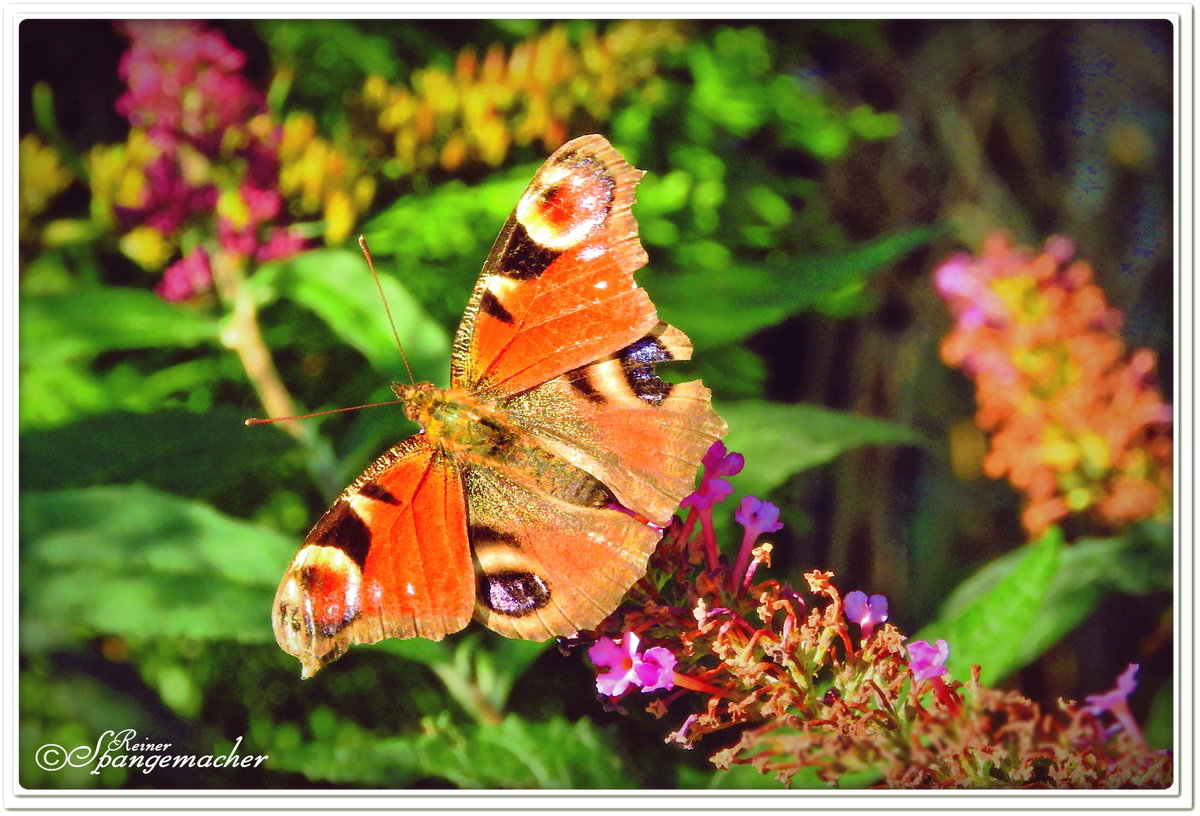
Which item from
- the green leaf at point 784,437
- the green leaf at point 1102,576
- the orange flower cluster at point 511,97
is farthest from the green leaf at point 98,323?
the green leaf at point 1102,576

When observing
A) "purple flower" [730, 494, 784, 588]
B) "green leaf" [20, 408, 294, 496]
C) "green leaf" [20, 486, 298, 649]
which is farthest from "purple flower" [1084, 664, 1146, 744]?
"green leaf" [20, 408, 294, 496]

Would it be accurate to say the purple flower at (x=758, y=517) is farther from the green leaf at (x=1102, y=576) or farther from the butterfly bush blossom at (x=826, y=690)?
the green leaf at (x=1102, y=576)

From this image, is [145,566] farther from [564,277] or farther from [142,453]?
[564,277]

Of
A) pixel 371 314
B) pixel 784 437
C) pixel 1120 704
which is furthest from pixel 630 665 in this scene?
pixel 371 314

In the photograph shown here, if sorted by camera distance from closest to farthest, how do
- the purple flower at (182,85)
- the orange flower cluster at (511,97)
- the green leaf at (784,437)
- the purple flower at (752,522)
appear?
the purple flower at (752,522), the green leaf at (784,437), the purple flower at (182,85), the orange flower cluster at (511,97)
